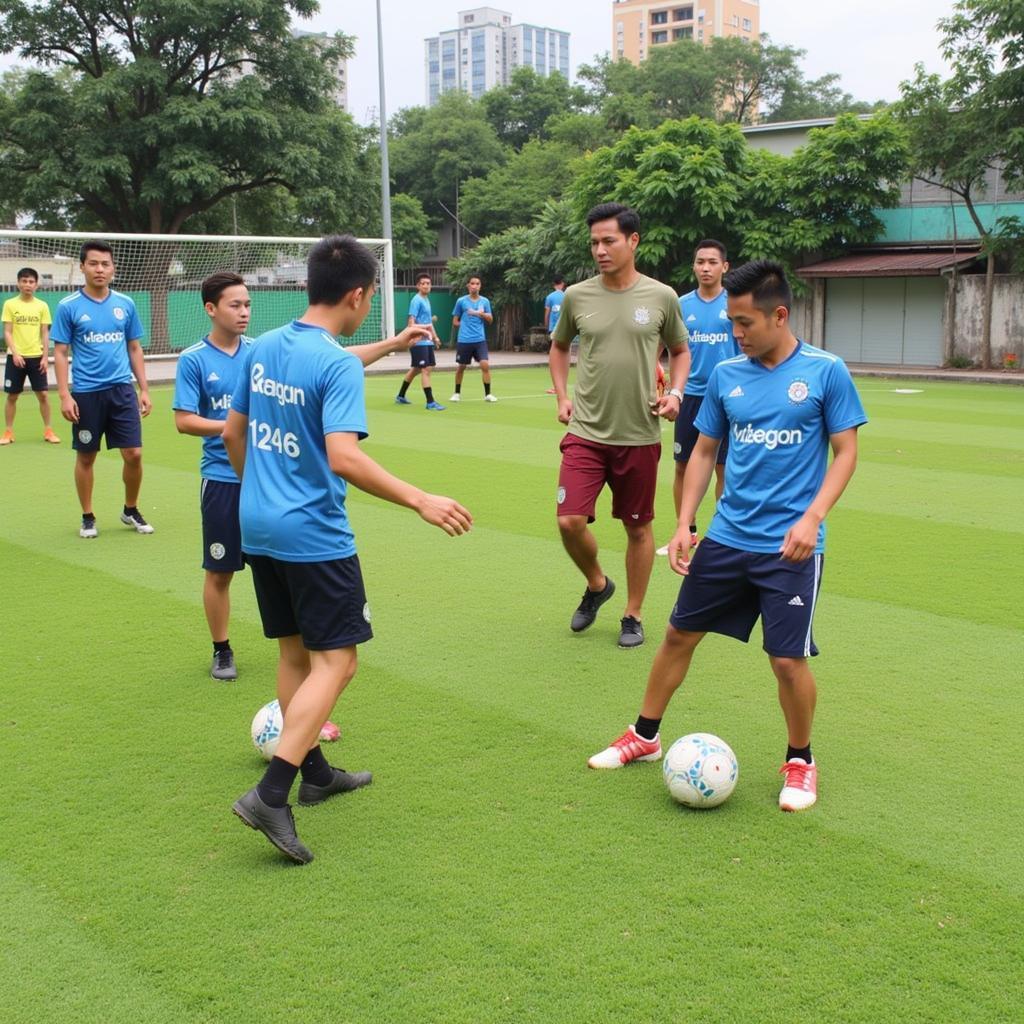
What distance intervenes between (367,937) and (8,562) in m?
5.60

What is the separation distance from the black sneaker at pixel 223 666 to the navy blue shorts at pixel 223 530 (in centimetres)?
44

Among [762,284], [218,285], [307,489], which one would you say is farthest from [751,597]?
[218,285]

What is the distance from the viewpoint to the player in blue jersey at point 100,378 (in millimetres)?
8562

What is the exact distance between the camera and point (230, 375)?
574 cm

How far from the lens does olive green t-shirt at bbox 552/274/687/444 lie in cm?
592

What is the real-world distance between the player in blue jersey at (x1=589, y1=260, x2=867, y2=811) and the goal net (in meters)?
18.8

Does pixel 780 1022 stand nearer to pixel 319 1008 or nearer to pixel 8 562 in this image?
pixel 319 1008

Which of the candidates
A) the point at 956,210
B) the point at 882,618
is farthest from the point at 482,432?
the point at 956,210

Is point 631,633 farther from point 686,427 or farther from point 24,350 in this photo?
point 24,350

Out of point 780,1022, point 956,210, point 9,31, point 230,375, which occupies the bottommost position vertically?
point 780,1022

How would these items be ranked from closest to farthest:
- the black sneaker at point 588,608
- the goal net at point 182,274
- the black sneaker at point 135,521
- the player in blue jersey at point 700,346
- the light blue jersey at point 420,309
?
the black sneaker at point 588,608, the player in blue jersey at point 700,346, the black sneaker at point 135,521, the light blue jersey at point 420,309, the goal net at point 182,274

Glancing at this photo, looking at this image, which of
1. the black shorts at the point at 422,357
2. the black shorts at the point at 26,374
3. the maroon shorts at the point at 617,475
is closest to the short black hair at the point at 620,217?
the maroon shorts at the point at 617,475

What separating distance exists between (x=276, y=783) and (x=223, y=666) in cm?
202

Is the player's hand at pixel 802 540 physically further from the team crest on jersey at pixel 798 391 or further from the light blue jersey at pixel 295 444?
the light blue jersey at pixel 295 444
